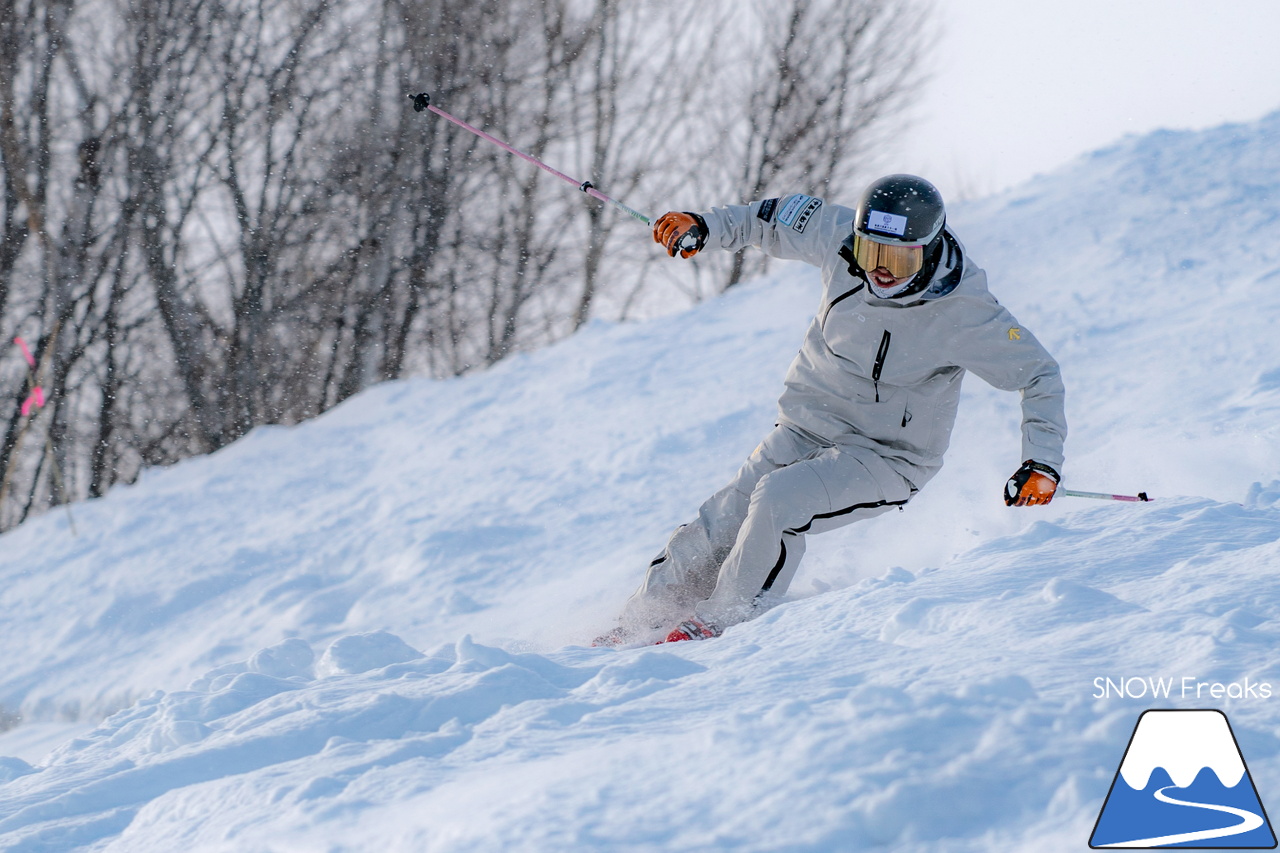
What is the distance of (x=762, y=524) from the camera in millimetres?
3215

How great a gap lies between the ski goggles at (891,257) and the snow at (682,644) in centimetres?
79

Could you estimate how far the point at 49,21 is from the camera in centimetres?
1225

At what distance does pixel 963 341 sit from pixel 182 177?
1172cm

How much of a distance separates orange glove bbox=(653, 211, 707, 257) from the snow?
3.99ft

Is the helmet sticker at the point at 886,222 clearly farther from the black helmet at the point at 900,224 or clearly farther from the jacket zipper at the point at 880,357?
the jacket zipper at the point at 880,357

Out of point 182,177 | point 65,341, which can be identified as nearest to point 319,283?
point 182,177

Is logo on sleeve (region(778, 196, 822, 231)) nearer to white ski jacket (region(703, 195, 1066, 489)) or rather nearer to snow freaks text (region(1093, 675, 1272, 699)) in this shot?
white ski jacket (region(703, 195, 1066, 489))

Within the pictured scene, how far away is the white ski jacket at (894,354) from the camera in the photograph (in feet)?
10.1

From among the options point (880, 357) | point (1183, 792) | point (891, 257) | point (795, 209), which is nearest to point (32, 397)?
point (795, 209)

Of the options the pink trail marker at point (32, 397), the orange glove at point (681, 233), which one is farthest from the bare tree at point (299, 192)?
the orange glove at point (681, 233)

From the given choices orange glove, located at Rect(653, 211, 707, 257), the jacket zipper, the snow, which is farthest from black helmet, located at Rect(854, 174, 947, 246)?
the snow

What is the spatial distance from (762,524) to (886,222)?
3.03 feet

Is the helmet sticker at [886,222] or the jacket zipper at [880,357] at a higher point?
the helmet sticker at [886,222]

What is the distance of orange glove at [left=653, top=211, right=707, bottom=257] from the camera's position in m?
3.47
